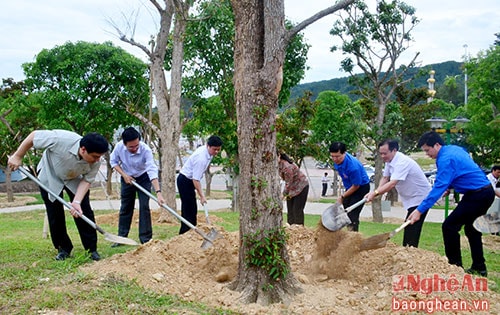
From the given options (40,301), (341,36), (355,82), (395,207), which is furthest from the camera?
(395,207)

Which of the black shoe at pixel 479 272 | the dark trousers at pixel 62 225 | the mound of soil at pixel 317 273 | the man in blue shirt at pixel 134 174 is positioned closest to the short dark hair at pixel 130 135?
the man in blue shirt at pixel 134 174

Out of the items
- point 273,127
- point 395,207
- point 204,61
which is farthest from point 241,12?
point 395,207

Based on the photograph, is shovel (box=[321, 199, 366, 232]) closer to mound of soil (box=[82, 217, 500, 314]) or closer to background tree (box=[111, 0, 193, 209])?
mound of soil (box=[82, 217, 500, 314])

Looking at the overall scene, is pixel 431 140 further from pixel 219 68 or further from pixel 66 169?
pixel 219 68

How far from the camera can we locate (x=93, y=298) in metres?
3.91

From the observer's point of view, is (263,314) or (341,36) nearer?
(263,314)

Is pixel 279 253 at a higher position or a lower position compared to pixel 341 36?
lower

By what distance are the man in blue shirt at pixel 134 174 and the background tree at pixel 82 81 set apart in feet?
26.1

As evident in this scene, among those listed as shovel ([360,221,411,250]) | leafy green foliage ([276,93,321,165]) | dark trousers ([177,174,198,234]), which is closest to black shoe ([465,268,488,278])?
shovel ([360,221,411,250])

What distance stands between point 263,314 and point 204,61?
1100cm

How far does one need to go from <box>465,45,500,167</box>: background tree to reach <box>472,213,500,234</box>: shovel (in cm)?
624

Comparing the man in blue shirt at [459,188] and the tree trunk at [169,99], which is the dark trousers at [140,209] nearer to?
the man in blue shirt at [459,188]

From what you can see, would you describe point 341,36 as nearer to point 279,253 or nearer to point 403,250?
point 403,250

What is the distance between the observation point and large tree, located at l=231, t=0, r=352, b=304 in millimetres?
4262
